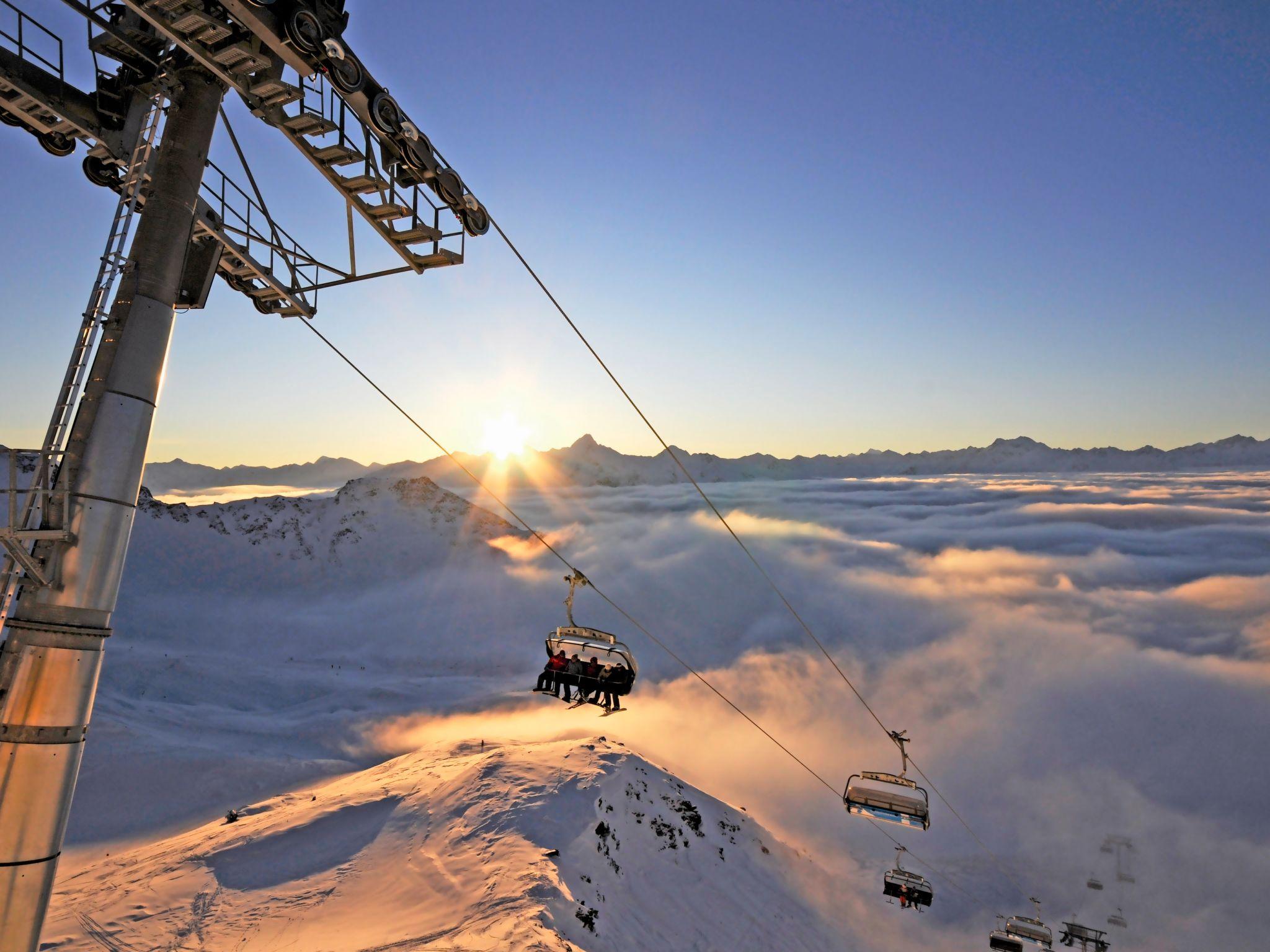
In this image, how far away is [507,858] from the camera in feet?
127

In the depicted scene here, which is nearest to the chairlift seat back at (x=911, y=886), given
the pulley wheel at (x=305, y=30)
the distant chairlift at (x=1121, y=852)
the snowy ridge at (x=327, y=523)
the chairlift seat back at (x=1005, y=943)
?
the chairlift seat back at (x=1005, y=943)

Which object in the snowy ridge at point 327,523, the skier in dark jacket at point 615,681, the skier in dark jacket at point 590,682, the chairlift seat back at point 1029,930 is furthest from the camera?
the snowy ridge at point 327,523

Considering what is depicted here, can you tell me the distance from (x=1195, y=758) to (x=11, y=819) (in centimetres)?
20539

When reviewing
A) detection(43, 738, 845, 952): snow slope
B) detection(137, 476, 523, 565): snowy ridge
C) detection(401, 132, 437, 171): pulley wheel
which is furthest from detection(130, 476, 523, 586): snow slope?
detection(401, 132, 437, 171): pulley wheel

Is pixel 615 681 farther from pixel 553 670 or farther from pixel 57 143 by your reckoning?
pixel 57 143

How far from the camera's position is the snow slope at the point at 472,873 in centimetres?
3272

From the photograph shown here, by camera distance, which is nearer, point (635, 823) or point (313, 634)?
point (635, 823)

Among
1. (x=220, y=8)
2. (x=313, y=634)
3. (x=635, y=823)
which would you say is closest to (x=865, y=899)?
(x=635, y=823)

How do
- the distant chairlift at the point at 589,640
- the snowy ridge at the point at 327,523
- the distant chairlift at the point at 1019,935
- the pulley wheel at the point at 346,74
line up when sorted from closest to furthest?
the pulley wheel at the point at 346,74 < the distant chairlift at the point at 589,640 < the distant chairlift at the point at 1019,935 < the snowy ridge at the point at 327,523

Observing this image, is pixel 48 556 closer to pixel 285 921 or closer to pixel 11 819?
pixel 11 819

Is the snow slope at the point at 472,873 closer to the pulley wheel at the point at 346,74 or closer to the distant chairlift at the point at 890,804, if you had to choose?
the distant chairlift at the point at 890,804

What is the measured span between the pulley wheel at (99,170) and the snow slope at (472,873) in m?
29.7

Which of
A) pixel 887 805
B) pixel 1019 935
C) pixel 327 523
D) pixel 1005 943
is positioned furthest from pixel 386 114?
pixel 327 523

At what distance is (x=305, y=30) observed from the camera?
339 inches
